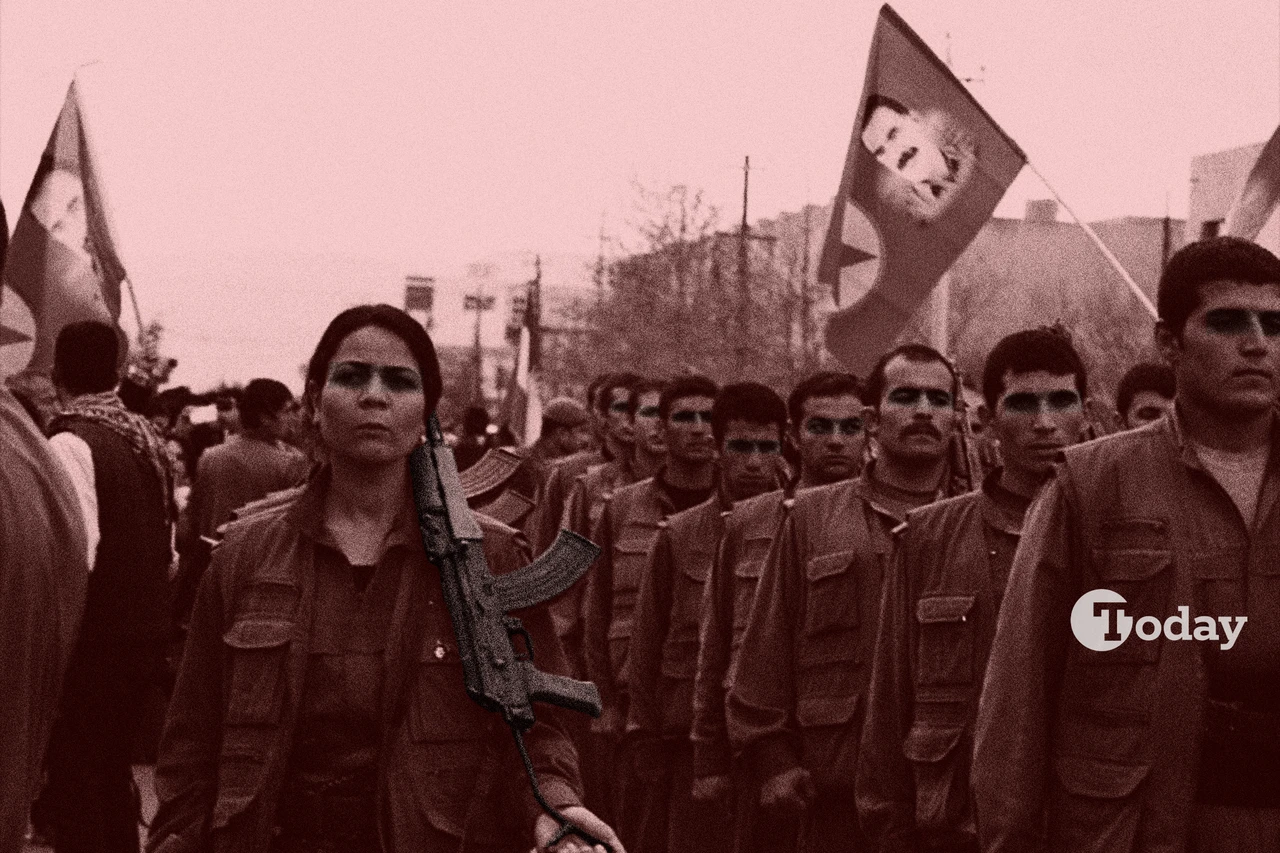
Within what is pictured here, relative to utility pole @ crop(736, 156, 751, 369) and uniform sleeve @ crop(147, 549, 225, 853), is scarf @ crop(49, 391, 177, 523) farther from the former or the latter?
utility pole @ crop(736, 156, 751, 369)

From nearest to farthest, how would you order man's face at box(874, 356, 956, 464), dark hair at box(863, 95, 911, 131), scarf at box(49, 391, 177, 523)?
man's face at box(874, 356, 956, 464)
scarf at box(49, 391, 177, 523)
dark hair at box(863, 95, 911, 131)

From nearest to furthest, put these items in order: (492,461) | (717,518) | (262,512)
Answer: (262,512), (492,461), (717,518)

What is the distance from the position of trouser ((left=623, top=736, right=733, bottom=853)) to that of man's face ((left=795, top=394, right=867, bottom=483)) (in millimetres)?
1381

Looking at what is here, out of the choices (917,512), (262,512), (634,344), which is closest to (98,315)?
(917,512)

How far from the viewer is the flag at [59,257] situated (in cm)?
1611

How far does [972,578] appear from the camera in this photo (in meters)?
8.28

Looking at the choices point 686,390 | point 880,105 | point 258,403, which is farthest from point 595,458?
point 686,390

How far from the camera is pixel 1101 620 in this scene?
6266 mm

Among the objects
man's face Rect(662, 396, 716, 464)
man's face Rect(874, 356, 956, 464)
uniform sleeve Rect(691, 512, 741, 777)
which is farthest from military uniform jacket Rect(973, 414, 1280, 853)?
man's face Rect(662, 396, 716, 464)

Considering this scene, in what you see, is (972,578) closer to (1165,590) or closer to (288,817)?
(1165,590)

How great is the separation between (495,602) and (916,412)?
3436 mm

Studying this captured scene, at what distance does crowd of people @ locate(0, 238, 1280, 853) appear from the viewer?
610 centimetres

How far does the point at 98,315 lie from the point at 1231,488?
37.3 ft

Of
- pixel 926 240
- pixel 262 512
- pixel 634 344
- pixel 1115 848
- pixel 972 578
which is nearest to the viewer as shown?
pixel 1115 848
